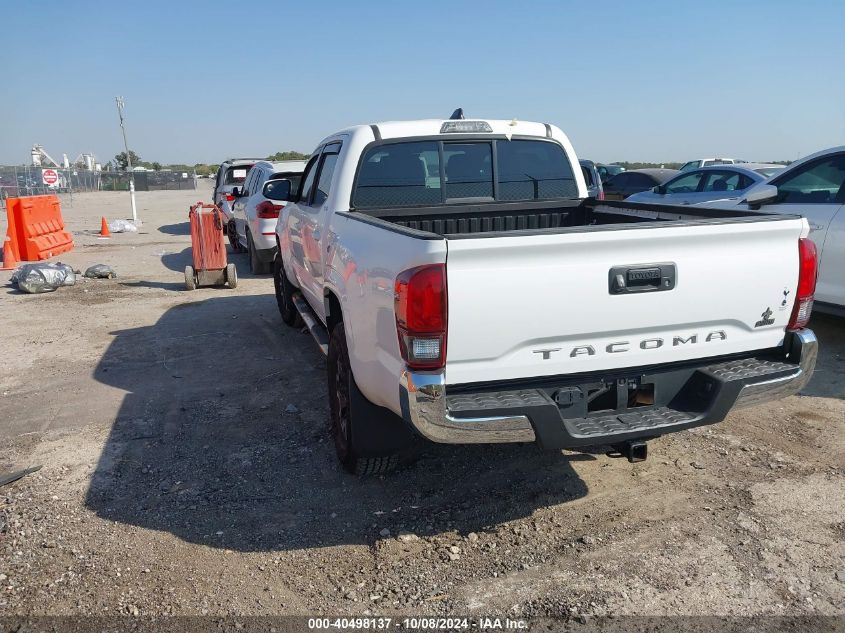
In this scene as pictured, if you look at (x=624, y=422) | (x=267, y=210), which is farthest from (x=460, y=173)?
(x=267, y=210)

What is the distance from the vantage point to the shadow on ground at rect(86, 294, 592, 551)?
3805 millimetres

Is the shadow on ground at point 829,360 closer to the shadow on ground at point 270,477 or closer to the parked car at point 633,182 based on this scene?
the shadow on ground at point 270,477

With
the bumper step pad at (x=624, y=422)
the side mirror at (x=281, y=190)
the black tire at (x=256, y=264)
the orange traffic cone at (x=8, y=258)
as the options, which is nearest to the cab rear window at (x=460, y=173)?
the side mirror at (x=281, y=190)

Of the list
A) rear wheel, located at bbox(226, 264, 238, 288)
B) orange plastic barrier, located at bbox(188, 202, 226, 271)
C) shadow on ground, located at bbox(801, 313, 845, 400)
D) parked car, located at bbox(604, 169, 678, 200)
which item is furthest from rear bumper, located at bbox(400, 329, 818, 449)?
→ parked car, located at bbox(604, 169, 678, 200)

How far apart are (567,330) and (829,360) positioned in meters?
4.35

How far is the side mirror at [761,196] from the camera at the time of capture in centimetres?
695

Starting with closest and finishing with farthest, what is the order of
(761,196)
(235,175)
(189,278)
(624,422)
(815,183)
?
(624,422) < (815,183) < (761,196) < (189,278) < (235,175)

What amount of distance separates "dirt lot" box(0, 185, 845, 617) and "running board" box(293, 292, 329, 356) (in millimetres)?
592

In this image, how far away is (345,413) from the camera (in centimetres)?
423

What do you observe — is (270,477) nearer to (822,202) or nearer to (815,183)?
(822,202)

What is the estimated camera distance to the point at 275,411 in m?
5.44

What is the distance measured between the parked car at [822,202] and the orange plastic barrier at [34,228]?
40.6ft

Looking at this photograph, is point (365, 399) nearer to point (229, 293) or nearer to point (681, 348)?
point (681, 348)

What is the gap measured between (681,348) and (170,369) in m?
4.85
